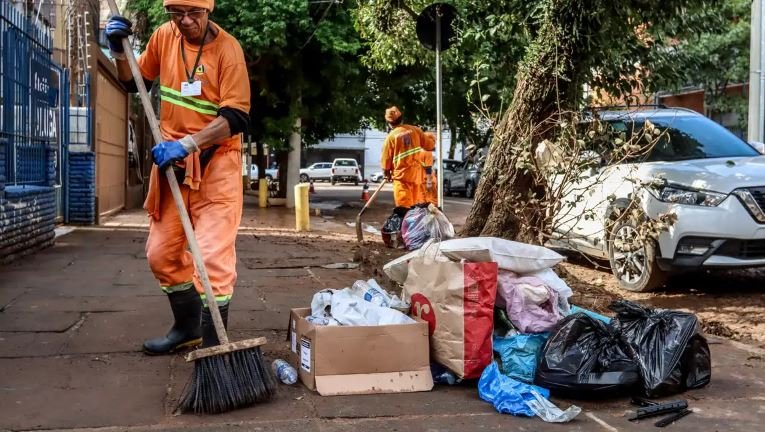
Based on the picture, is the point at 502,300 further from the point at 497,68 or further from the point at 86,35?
the point at 86,35

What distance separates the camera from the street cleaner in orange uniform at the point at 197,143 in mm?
3916

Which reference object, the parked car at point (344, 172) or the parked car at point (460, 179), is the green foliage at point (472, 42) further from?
the parked car at point (344, 172)

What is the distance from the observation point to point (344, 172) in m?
53.0

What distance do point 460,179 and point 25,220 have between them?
26.1 meters

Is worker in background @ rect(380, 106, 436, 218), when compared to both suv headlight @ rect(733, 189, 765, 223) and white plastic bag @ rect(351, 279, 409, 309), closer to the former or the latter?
suv headlight @ rect(733, 189, 765, 223)

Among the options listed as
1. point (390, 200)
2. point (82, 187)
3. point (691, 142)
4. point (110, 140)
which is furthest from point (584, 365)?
point (390, 200)

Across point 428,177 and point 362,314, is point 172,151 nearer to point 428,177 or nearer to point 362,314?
point 362,314

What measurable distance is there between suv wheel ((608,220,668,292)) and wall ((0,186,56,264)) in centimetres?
556

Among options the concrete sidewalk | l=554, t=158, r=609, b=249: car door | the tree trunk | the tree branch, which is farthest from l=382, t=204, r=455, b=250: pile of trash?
the tree branch

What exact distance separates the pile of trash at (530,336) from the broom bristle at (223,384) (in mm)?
986

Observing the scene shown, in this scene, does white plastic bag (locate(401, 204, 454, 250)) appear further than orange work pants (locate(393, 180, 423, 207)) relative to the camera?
No

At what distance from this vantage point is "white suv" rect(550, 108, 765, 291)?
6.18m

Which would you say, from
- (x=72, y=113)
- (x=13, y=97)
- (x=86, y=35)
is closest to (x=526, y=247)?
(x=13, y=97)

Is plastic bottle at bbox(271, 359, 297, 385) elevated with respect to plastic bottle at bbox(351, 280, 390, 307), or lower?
lower
